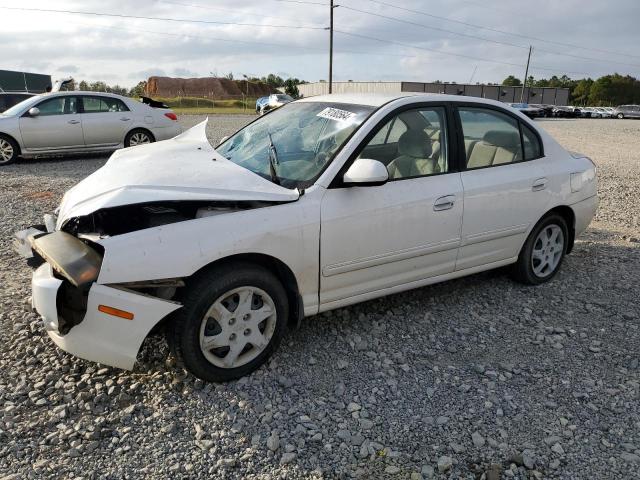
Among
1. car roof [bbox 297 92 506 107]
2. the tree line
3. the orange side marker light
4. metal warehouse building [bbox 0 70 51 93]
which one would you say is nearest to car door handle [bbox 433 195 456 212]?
car roof [bbox 297 92 506 107]

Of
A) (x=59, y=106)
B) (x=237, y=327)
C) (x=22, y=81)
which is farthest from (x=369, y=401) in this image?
(x=22, y=81)

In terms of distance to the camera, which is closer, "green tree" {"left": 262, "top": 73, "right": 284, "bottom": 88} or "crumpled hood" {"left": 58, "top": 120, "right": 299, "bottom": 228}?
"crumpled hood" {"left": 58, "top": 120, "right": 299, "bottom": 228}

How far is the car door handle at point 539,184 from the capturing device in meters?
4.27

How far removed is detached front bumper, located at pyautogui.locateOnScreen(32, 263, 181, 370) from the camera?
2.68 m

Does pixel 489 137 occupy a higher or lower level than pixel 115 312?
higher

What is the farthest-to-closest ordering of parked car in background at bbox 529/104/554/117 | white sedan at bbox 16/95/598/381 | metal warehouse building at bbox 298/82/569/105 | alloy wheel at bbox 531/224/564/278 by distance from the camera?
metal warehouse building at bbox 298/82/569/105
parked car in background at bbox 529/104/554/117
alloy wheel at bbox 531/224/564/278
white sedan at bbox 16/95/598/381

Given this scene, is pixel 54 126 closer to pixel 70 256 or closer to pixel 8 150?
pixel 8 150

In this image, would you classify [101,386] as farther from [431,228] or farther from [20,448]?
[431,228]

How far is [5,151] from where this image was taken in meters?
10.4

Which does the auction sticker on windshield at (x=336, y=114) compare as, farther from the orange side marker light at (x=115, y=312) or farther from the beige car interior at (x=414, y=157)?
the orange side marker light at (x=115, y=312)

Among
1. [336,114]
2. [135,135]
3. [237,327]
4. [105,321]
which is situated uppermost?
[336,114]

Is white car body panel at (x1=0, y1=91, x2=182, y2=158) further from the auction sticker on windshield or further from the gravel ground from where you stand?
the auction sticker on windshield

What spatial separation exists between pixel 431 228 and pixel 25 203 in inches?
239

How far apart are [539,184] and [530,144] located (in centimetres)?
38
